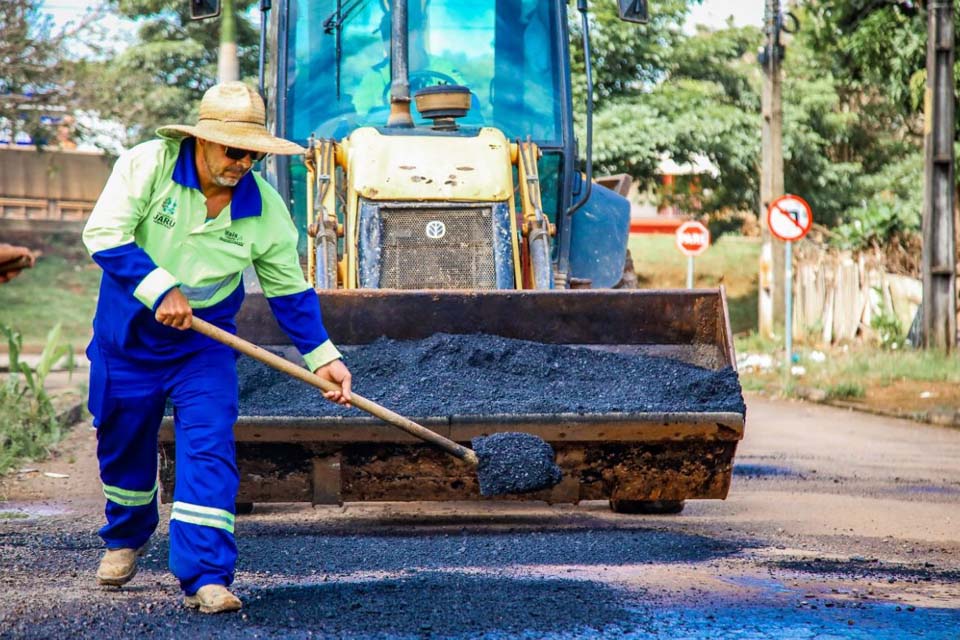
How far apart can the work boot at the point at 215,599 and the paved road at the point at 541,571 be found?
65 mm

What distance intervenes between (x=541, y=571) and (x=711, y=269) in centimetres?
2952

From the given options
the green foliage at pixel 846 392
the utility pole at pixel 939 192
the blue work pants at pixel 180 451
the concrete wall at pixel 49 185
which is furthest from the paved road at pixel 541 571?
the concrete wall at pixel 49 185

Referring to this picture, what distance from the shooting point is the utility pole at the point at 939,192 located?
16.8m

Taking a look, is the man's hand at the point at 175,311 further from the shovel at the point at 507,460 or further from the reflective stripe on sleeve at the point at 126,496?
the shovel at the point at 507,460

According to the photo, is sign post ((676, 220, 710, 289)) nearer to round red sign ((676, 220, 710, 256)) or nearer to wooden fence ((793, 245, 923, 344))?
round red sign ((676, 220, 710, 256))

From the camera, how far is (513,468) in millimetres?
5871

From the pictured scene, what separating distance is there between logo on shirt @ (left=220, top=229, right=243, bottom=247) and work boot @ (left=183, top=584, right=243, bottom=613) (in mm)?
1135

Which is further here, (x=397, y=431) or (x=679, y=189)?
(x=679, y=189)

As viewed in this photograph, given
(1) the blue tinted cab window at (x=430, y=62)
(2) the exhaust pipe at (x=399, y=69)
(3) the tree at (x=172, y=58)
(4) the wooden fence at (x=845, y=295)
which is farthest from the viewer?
(3) the tree at (x=172, y=58)

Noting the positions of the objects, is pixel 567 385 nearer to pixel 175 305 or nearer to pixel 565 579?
pixel 565 579

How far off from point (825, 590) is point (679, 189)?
25.3 meters

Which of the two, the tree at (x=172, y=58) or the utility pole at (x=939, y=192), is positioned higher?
the tree at (x=172, y=58)

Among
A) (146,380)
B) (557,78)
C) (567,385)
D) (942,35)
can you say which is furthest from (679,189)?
(146,380)

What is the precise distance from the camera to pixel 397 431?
6.10 meters
